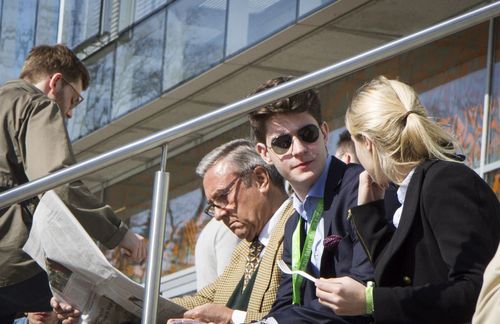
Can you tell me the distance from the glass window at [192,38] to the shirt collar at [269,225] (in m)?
6.61

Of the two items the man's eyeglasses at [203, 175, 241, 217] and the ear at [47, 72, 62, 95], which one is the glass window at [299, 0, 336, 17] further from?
the man's eyeglasses at [203, 175, 241, 217]

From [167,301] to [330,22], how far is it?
6114 millimetres

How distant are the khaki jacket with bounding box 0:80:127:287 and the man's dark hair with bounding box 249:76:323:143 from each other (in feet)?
2.84

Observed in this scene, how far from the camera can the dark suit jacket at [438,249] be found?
168 inches

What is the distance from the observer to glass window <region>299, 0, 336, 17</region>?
36.0 feet

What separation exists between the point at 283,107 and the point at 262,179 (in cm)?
63

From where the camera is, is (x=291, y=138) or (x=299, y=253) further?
(x=291, y=138)

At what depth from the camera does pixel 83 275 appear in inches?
209

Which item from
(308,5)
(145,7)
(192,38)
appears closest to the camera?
(308,5)

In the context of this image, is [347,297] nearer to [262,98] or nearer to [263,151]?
[262,98]

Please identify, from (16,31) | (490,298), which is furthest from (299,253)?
(16,31)

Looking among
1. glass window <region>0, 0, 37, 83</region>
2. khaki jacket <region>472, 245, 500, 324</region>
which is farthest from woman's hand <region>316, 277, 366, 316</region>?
glass window <region>0, 0, 37, 83</region>

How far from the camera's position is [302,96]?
220 inches

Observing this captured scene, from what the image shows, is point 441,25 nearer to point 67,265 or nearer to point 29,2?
point 67,265
